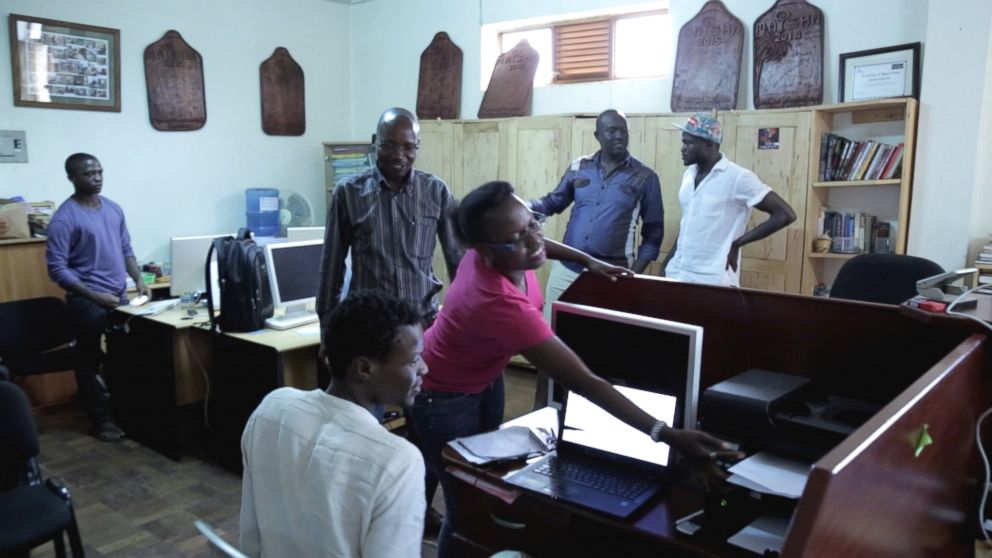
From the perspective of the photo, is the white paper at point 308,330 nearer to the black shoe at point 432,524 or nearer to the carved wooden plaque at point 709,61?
A: the black shoe at point 432,524

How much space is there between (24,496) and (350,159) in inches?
166

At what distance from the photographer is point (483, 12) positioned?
576 cm

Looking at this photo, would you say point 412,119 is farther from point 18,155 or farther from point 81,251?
point 18,155

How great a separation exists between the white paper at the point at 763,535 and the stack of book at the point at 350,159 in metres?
5.14

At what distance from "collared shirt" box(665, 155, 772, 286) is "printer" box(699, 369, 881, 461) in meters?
1.85

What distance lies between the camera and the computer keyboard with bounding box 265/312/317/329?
11.5 feet

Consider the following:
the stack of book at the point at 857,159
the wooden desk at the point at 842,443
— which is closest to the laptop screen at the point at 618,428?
the wooden desk at the point at 842,443

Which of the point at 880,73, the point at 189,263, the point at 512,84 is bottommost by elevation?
the point at 189,263

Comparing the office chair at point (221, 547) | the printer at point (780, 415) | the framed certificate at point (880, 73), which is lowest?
the office chair at point (221, 547)

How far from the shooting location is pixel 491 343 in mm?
1714

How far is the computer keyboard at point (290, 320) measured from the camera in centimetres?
350

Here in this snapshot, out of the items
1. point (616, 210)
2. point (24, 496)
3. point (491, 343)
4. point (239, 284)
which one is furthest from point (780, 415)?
point (239, 284)

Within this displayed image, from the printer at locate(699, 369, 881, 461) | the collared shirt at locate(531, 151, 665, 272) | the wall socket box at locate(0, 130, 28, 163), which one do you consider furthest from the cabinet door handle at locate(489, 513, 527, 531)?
the wall socket box at locate(0, 130, 28, 163)

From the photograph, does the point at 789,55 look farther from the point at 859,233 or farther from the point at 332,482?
the point at 332,482
